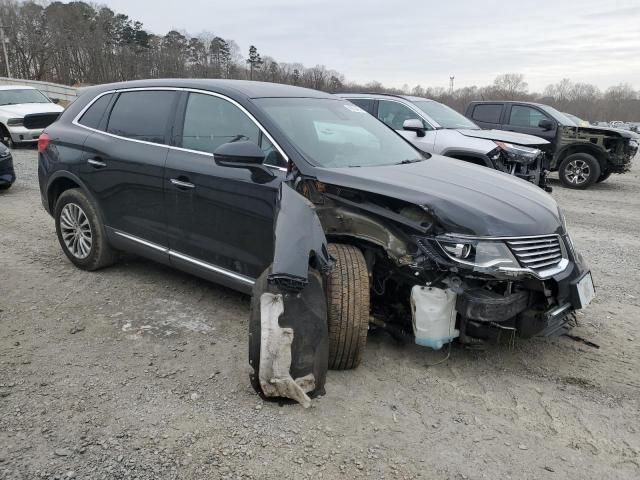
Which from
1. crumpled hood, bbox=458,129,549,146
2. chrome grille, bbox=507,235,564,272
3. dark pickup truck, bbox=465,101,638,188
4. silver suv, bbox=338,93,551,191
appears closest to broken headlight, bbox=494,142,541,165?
silver suv, bbox=338,93,551,191

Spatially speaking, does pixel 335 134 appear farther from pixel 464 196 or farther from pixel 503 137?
pixel 503 137

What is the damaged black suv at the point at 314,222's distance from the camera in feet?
9.15

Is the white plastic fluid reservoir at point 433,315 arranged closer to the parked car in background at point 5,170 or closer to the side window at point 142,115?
the side window at point 142,115

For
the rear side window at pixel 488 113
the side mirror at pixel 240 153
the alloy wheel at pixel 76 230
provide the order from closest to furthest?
the side mirror at pixel 240 153, the alloy wheel at pixel 76 230, the rear side window at pixel 488 113

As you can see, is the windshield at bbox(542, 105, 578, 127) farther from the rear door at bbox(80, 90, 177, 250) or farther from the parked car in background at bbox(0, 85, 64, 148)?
the parked car in background at bbox(0, 85, 64, 148)

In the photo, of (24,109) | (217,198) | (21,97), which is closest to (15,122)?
(24,109)

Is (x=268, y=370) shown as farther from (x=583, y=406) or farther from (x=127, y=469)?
(x=583, y=406)

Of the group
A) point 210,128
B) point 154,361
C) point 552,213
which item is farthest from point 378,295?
point 210,128

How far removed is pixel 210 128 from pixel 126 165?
2.89 feet

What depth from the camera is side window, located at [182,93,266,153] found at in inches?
145

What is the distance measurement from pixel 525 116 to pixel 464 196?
1020cm

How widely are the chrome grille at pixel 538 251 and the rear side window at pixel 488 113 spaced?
9.96m

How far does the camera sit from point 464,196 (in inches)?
125

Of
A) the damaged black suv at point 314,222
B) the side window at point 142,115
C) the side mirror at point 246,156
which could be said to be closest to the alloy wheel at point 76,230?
the damaged black suv at point 314,222
